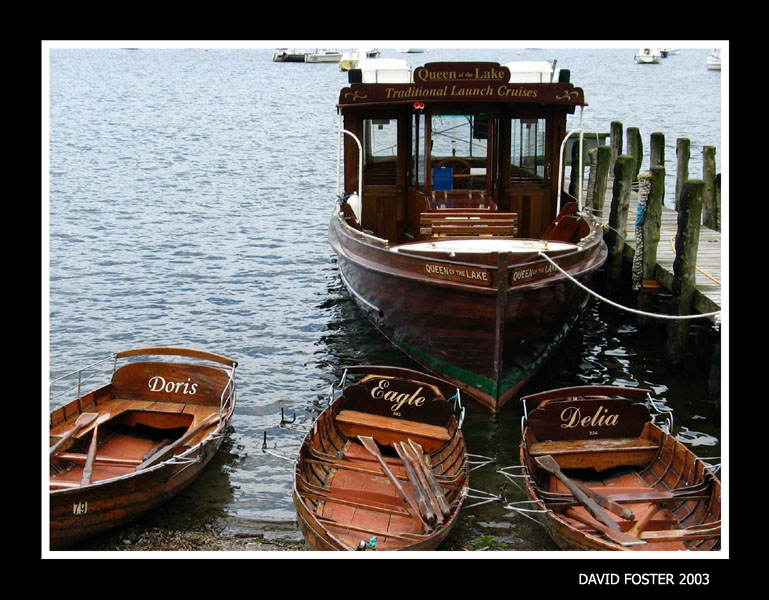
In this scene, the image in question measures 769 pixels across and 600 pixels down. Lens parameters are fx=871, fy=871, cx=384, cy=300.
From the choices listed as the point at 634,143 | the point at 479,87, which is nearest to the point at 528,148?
the point at 479,87

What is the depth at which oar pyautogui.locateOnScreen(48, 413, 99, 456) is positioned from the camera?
10880 millimetres

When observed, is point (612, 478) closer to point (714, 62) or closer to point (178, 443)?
point (178, 443)

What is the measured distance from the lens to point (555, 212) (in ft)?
55.5

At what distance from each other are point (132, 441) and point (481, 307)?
5.30 metres

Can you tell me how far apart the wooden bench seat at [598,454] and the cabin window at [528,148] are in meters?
7.13

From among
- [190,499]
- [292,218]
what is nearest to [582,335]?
[190,499]

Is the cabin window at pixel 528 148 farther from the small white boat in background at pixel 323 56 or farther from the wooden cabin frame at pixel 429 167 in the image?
the small white boat in background at pixel 323 56

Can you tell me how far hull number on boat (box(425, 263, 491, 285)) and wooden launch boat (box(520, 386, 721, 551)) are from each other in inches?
78.5

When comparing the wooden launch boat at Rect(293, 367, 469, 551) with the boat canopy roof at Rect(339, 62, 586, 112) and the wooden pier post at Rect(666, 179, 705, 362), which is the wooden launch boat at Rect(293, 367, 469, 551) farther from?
the boat canopy roof at Rect(339, 62, 586, 112)

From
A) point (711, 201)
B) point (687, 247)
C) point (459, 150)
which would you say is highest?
point (459, 150)

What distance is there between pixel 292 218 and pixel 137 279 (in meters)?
8.16

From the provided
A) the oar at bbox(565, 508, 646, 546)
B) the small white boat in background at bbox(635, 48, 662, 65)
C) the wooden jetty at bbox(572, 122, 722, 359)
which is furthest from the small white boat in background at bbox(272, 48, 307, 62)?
the oar at bbox(565, 508, 646, 546)

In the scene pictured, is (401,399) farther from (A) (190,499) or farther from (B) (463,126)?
(B) (463,126)

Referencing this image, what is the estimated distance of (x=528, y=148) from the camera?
54.6ft
